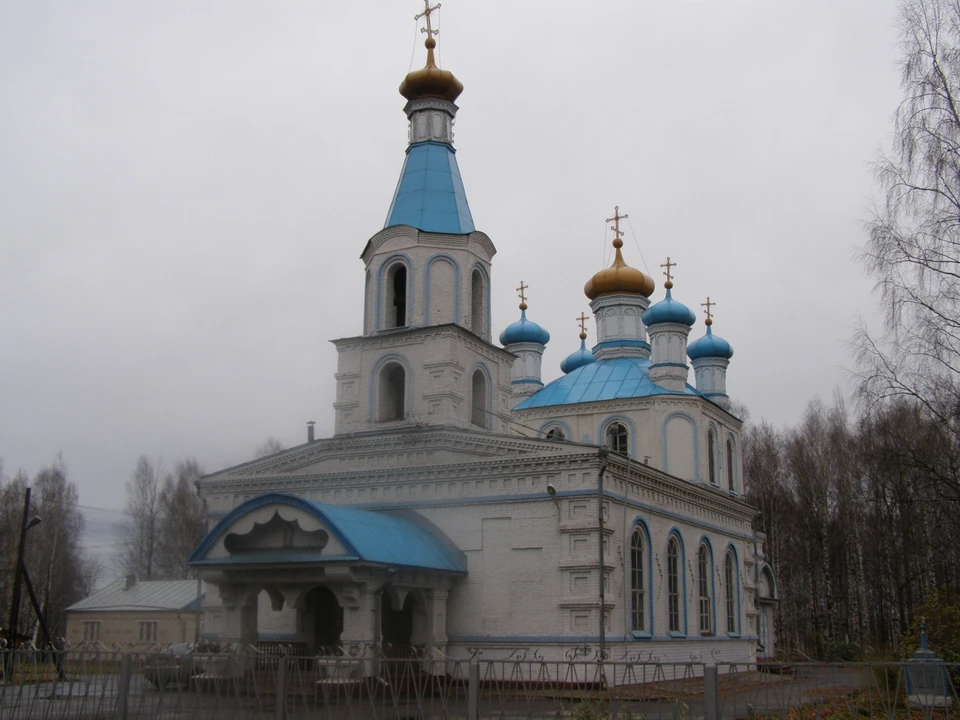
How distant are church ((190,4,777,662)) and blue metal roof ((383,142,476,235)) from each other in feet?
0.15

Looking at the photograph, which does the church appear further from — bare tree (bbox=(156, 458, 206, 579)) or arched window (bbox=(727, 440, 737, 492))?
bare tree (bbox=(156, 458, 206, 579))

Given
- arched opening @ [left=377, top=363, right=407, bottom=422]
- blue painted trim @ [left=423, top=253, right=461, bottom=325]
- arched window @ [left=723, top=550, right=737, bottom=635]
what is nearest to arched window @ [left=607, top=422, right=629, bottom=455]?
arched window @ [left=723, top=550, right=737, bottom=635]

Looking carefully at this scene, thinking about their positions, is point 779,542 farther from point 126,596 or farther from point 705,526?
point 126,596

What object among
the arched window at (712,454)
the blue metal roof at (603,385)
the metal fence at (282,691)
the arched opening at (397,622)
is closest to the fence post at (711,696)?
the metal fence at (282,691)

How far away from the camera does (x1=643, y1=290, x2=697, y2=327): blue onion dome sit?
2644cm

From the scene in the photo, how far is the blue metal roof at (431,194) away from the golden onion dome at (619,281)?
8.47 metres

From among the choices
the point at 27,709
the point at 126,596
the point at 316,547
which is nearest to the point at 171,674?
the point at 27,709

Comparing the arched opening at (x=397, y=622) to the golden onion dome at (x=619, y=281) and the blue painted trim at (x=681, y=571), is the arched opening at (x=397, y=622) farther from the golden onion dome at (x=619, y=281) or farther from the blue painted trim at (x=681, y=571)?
the golden onion dome at (x=619, y=281)

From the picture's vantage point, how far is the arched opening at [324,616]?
65.4ft

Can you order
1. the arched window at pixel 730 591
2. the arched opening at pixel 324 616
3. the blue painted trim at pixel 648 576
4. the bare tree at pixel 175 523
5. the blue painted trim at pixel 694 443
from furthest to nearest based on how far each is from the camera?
the bare tree at pixel 175 523
the blue painted trim at pixel 694 443
the arched window at pixel 730 591
the arched opening at pixel 324 616
the blue painted trim at pixel 648 576

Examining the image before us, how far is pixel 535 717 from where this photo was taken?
1151 centimetres

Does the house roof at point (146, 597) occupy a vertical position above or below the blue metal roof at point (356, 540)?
below

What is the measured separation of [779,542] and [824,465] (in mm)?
3573

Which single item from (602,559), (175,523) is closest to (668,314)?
(602,559)
